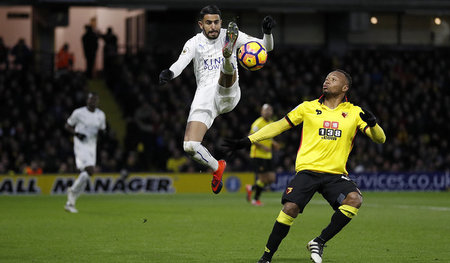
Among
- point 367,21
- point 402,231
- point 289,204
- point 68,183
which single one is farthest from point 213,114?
point 367,21

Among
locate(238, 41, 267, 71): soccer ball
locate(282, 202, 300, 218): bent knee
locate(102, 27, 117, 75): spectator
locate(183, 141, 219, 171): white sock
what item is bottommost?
locate(282, 202, 300, 218): bent knee

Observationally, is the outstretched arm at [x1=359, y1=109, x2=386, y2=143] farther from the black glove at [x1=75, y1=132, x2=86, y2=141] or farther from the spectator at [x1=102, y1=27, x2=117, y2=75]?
the spectator at [x1=102, y1=27, x2=117, y2=75]

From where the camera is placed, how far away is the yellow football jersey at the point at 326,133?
9008 millimetres

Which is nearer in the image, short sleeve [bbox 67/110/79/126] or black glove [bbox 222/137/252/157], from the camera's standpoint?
black glove [bbox 222/137/252/157]

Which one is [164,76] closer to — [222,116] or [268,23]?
[268,23]

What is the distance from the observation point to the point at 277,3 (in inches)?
1229

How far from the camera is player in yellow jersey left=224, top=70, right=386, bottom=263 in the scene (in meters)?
8.88

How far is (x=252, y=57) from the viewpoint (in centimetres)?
970

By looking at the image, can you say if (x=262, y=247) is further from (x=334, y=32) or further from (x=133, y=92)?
(x=334, y=32)

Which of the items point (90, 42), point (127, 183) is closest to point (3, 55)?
point (90, 42)

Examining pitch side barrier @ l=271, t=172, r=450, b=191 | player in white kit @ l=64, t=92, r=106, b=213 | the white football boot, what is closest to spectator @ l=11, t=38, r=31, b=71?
player in white kit @ l=64, t=92, r=106, b=213

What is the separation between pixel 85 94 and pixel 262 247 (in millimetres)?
18167

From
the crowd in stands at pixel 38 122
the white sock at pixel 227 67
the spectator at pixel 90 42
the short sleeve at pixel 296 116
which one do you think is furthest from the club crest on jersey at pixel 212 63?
the spectator at pixel 90 42

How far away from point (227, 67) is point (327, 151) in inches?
64.7
